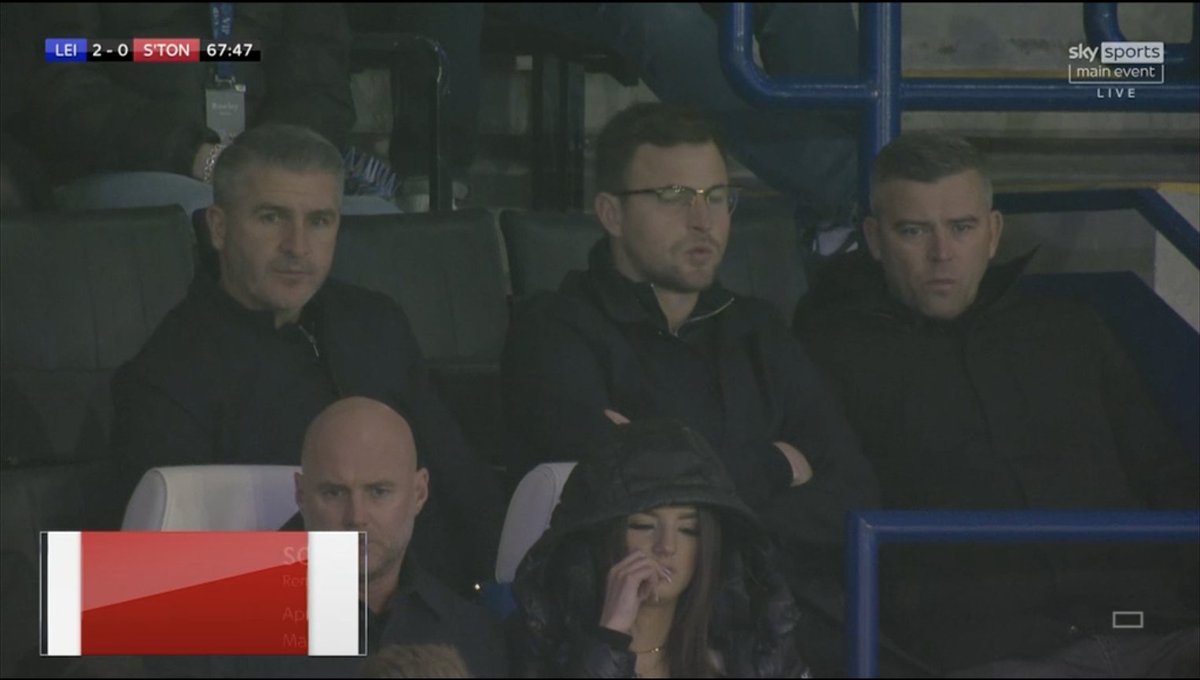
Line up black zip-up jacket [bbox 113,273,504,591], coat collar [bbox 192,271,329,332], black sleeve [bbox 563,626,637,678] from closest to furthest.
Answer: black sleeve [bbox 563,626,637,678]
black zip-up jacket [bbox 113,273,504,591]
coat collar [bbox 192,271,329,332]

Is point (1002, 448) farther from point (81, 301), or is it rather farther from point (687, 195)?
point (81, 301)

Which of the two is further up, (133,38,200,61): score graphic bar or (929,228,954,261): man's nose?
(133,38,200,61): score graphic bar

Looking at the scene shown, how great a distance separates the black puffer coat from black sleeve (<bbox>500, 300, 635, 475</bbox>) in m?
0.25

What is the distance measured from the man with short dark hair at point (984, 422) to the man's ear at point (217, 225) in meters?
0.87

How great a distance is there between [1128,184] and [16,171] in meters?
1.80

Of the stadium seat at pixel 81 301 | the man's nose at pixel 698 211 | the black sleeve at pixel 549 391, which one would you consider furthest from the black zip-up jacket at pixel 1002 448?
the stadium seat at pixel 81 301

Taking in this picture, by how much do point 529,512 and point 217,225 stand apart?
27.2 inches

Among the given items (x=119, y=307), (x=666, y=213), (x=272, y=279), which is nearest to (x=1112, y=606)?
(x=666, y=213)

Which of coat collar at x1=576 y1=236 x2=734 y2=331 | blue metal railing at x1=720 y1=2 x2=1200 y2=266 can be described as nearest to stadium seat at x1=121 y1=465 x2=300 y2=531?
coat collar at x1=576 y1=236 x2=734 y2=331

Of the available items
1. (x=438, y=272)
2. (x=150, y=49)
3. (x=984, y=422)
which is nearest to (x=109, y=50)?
(x=150, y=49)

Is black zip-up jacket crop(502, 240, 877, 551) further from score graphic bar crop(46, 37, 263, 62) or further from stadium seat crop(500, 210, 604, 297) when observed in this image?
score graphic bar crop(46, 37, 263, 62)

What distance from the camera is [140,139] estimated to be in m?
3.19

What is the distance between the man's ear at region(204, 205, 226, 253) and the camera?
2.86 metres

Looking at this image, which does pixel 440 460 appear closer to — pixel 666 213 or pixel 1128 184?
pixel 666 213
